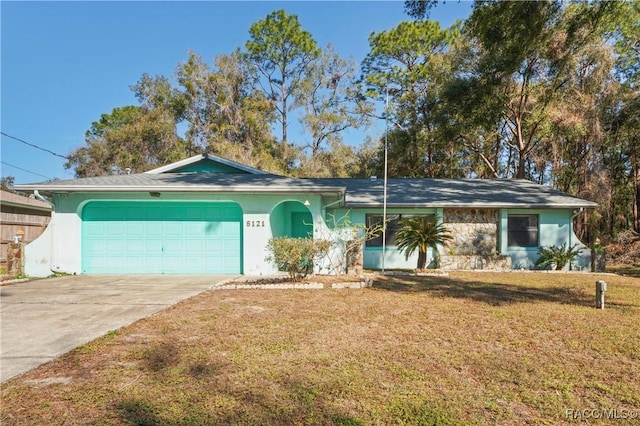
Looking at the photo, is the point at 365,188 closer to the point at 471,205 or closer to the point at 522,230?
the point at 471,205

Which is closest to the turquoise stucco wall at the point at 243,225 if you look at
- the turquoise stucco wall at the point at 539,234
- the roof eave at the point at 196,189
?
the roof eave at the point at 196,189

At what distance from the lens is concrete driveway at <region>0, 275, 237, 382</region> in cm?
439

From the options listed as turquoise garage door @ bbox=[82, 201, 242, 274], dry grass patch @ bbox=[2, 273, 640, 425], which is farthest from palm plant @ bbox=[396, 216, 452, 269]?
turquoise garage door @ bbox=[82, 201, 242, 274]

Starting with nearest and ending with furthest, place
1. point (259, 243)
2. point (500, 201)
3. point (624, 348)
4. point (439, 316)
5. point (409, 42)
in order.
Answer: point (624, 348)
point (439, 316)
point (259, 243)
point (500, 201)
point (409, 42)

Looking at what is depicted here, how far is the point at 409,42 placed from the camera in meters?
25.8

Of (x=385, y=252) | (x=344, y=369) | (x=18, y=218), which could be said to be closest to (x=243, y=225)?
(x=385, y=252)

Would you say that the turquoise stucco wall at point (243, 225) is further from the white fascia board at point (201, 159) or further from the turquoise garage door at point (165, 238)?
the white fascia board at point (201, 159)

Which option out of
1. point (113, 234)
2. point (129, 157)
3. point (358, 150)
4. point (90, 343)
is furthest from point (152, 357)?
point (129, 157)

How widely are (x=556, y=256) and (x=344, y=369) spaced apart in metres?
12.0

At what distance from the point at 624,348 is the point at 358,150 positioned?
985 inches

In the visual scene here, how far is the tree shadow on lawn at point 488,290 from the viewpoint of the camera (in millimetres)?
7352

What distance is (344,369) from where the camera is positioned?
375 centimetres

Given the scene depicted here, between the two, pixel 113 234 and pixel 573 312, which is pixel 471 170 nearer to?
pixel 573 312

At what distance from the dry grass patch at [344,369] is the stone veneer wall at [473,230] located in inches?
271
